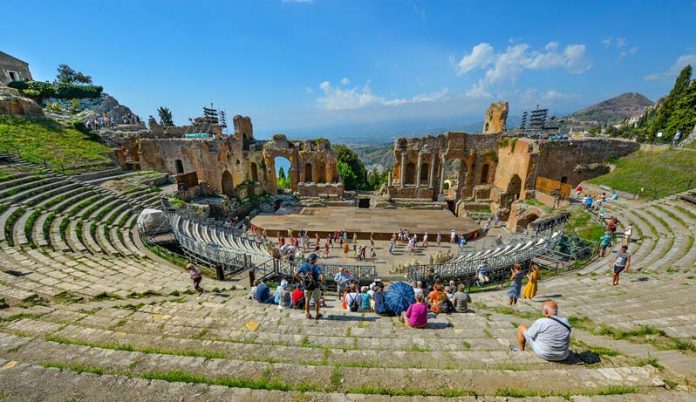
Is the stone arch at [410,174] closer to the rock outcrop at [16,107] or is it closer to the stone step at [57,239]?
the stone step at [57,239]

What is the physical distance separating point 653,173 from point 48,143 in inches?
1874

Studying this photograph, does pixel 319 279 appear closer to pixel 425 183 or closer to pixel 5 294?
pixel 5 294

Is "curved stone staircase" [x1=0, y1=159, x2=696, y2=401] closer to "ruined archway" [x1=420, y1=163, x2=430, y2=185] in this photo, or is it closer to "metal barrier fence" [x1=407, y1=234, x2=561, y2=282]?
"metal barrier fence" [x1=407, y1=234, x2=561, y2=282]

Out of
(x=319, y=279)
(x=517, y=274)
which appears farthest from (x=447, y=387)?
(x=517, y=274)

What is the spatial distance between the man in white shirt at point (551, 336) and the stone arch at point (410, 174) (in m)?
27.5

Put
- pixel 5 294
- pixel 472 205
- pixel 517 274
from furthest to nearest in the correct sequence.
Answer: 1. pixel 472 205
2. pixel 517 274
3. pixel 5 294

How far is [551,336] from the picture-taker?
4531mm

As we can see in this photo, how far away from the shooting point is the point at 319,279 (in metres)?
7.34

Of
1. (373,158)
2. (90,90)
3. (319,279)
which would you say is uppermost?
(90,90)

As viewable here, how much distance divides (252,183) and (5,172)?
662 inches

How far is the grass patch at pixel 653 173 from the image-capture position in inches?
723

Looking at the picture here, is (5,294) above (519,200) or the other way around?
above

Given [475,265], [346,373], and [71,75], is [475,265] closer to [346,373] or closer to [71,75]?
[346,373]

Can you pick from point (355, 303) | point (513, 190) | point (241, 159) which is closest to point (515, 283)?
point (355, 303)
